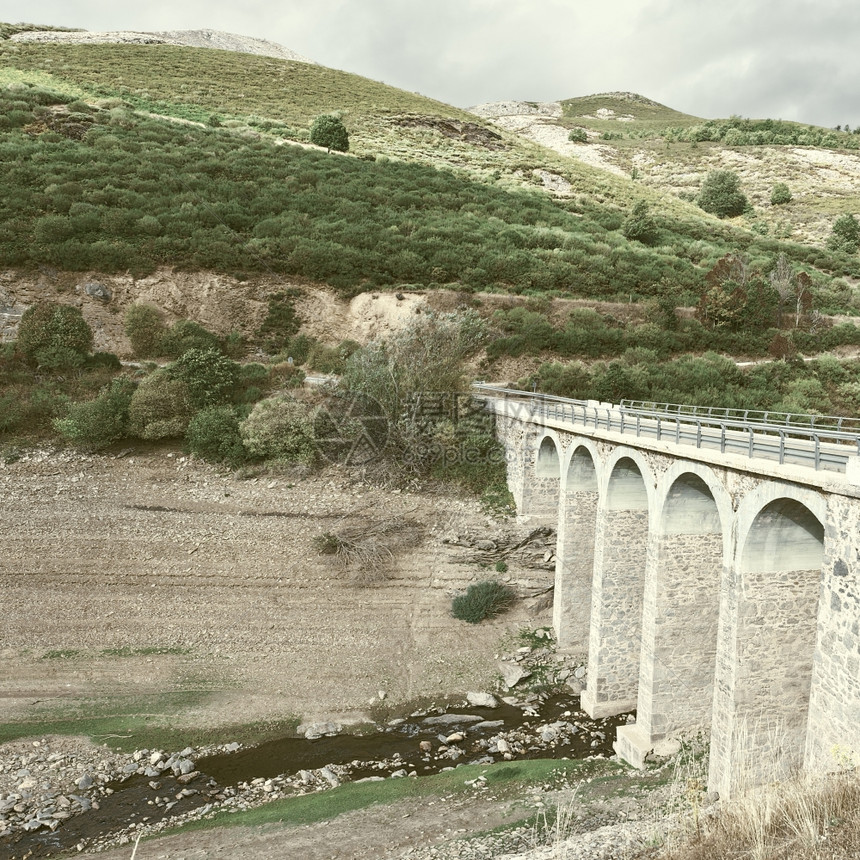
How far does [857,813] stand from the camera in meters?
6.15

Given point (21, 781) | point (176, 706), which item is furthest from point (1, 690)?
point (176, 706)

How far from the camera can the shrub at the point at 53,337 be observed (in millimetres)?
27938

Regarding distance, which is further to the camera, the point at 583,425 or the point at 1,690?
the point at 583,425

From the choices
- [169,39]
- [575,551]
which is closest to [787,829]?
[575,551]

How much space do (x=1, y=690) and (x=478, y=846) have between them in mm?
14965

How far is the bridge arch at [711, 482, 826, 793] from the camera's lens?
1102 cm

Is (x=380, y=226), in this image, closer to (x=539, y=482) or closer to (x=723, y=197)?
(x=539, y=482)

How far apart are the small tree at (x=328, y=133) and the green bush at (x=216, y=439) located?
136 feet

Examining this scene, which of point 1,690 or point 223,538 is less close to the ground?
point 223,538

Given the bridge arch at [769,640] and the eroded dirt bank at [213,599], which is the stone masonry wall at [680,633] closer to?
the bridge arch at [769,640]

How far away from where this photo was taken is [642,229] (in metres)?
49.8

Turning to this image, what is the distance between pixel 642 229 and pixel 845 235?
26.3 m

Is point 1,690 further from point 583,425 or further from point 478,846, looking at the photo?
point 583,425

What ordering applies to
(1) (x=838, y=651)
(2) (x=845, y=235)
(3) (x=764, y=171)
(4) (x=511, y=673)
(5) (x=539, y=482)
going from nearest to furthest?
(1) (x=838, y=651) < (4) (x=511, y=673) < (5) (x=539, y=482) < (2) (x=845, y=235) < (3) (x=764, y=171)
